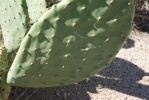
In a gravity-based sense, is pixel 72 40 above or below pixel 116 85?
above

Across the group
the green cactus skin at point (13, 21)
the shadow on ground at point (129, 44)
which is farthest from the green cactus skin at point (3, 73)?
the shadow on ground at point (129, 44)

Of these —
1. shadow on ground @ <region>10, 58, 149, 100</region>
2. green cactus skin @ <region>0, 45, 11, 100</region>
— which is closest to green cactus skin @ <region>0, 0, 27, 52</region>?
green cactus skin @ <region>0, 45, 11, 100</region>

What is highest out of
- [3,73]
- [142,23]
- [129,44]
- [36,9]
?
[36,9]

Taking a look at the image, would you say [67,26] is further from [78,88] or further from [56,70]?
[78,88]

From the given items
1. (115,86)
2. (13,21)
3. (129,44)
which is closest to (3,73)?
(13,21)

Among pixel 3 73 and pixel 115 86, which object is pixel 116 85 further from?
pixel 3 73

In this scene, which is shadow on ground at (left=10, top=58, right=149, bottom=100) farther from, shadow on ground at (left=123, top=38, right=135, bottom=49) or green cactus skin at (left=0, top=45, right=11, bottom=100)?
green cactus skin at (left=0, top=45, right=11, bottom=100)

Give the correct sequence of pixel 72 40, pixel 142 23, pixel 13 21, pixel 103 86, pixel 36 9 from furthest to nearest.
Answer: pixel 142 23
pixel 103 86
pixel 36 9
pixel 13 21
pixel 72 40
